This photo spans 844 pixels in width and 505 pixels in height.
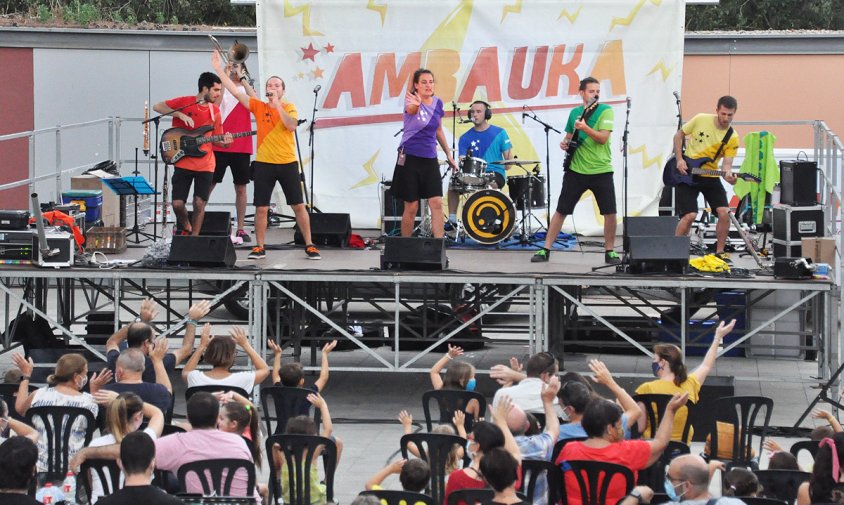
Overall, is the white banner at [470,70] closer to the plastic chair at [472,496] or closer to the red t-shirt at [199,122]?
the red t-shirt at [199,122]

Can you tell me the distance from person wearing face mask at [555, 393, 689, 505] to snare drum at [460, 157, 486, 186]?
7948mm

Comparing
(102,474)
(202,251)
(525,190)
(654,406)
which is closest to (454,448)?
(654,406)

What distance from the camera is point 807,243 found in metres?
12.2

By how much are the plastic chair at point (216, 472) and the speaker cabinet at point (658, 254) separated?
581 centimetres

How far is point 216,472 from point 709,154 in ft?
24.7

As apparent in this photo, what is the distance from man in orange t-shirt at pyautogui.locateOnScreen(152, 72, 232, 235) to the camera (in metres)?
12.7

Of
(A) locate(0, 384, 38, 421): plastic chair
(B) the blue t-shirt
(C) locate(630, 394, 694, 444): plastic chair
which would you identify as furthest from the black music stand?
(C) locate(630, 394, 694, 444): plastic chair

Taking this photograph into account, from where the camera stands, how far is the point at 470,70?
54.5 ft

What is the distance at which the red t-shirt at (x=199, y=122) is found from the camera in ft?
41.8

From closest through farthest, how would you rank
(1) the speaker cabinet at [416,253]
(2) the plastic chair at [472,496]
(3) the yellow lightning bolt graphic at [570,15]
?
(2) the plastic chair at [472,496] → (1) the speaker cabinet at [416,253] → (3) the yellow lightning bolt graphic at [570,15]

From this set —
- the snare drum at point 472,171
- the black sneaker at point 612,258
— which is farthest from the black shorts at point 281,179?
the black sneaker at point 612,258

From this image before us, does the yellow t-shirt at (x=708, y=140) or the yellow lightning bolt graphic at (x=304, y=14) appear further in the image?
the yellow lightning bolt graphic at (x=304, y=14)

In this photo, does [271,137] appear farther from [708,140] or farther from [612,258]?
[708,140]

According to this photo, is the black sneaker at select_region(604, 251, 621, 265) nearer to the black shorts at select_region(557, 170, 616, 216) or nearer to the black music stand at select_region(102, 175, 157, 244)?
the black shorts at select_region(557, 170, 616, 216)
